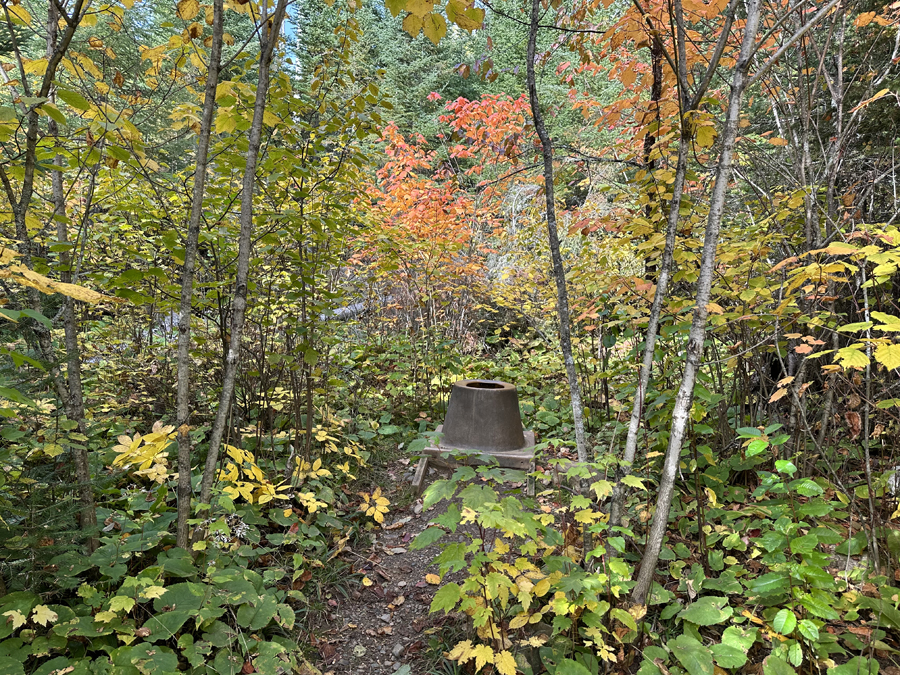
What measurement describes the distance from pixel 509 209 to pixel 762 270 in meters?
4.84

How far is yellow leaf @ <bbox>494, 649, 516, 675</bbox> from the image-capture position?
1.79 metres

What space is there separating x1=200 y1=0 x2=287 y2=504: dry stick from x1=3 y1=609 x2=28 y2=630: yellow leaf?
675 mm

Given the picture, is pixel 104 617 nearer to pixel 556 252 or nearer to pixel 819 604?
pixel 556 252

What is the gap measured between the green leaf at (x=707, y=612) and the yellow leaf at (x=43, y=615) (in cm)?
243

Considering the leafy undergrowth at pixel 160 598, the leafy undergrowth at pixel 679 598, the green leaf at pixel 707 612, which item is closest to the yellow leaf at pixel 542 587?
the leafy undergrowth at pixel 679 598

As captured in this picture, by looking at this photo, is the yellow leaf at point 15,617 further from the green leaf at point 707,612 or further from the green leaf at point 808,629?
the green leaf at point 808,629

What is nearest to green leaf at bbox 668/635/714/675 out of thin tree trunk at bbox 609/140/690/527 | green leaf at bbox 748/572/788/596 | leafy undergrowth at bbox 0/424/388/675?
green leaf at bbox 748/572/788/596

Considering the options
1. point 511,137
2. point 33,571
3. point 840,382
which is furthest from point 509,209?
point 33,571

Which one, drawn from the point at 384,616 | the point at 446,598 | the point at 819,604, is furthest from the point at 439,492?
the point at 819,604

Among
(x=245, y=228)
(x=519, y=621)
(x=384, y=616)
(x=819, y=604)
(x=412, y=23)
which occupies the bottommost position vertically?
(x=384, y=616)

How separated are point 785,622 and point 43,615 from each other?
8.92ft

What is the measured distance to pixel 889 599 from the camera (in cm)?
192

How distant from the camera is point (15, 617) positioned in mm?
1605

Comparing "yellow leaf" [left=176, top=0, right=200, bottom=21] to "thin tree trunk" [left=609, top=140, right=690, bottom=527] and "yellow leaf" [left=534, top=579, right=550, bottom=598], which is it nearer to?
"thin tree trunk" [left=609, top=140, right=690, bottom=527]
